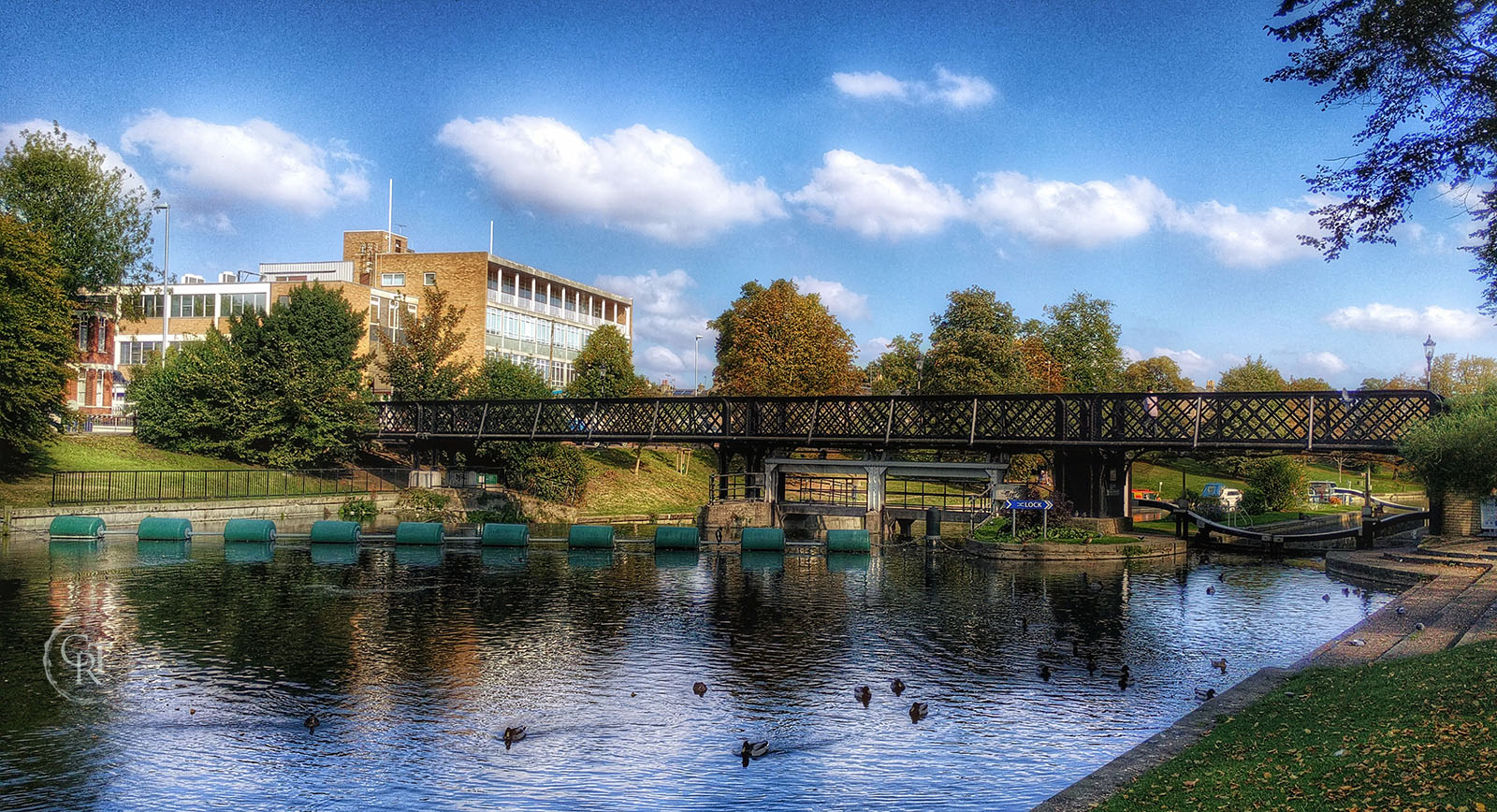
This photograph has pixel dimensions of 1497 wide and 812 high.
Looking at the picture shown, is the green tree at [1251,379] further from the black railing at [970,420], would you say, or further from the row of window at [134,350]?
the row of window at [134,350]

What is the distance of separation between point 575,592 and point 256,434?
107ft

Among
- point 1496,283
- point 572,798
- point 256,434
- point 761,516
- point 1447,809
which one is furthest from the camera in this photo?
point 256,434

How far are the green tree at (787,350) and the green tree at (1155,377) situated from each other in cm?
3973

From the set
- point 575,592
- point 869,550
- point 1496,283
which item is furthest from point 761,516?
point 1496,283

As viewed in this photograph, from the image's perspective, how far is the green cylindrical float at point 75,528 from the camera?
3653cm

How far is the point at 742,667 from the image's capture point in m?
18.5

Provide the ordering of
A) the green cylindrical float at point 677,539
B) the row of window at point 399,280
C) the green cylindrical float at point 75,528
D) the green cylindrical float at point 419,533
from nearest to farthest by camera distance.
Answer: the green cylindrical float at point 75,528, the green cylindrical float at point 677,539, the green cylindrical float at point 419,533, the row of window at point 399,280

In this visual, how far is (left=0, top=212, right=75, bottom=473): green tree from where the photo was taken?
42062 mm

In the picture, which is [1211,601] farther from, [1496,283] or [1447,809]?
[1447,809]

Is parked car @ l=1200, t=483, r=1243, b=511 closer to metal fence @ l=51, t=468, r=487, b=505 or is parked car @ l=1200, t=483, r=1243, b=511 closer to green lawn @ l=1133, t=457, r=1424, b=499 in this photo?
green lawn @ l=1133, t=457, r=1424, b=499

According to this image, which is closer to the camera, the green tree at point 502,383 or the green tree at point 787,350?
the green tree at point 502,383

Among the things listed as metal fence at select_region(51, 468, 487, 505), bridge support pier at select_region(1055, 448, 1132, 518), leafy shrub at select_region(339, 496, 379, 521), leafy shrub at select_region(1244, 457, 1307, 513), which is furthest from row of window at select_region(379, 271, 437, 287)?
leafy shrub at select_region(1244, 457, 1307, 513)

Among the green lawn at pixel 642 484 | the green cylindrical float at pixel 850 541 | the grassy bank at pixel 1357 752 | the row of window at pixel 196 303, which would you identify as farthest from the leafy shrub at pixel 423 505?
the grassy bank at pixel 1357 752

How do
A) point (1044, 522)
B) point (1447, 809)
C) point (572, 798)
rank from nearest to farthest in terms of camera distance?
point (1447, 809), point (572, 798), point (1044, 522)
